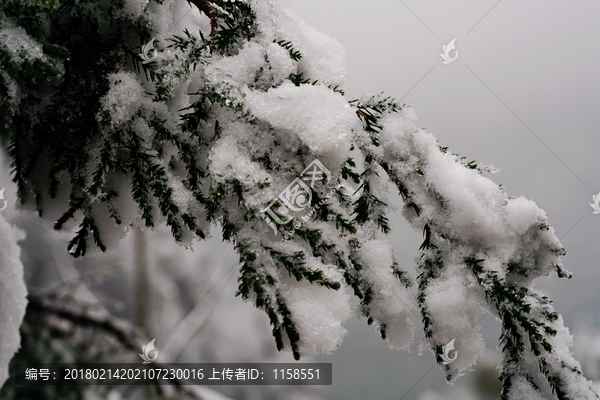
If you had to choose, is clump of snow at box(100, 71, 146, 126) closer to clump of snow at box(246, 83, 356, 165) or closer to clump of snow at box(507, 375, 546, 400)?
clump of snow at box(246, 83, 356, 165)

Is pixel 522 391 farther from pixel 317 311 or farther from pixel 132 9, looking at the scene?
pixel 132 9

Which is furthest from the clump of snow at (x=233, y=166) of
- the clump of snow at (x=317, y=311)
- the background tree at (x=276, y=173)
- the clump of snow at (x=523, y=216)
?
the clump of snow at (x=523, y=216)

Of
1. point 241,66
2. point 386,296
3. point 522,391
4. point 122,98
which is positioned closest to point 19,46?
point 122,98

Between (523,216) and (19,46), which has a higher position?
(523,216)

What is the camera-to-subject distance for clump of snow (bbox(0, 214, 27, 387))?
39 cm

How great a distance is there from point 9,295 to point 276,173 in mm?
342

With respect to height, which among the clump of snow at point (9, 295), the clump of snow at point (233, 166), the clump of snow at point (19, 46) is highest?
the clump of snow at point (233, 166)

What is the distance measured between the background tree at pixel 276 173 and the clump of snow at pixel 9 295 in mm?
103

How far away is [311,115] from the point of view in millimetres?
418

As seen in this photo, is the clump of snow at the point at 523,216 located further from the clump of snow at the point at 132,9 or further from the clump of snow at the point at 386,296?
the clump of snow at the point at 132,9

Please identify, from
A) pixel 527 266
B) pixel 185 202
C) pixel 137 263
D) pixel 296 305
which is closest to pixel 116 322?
pixel 137 263

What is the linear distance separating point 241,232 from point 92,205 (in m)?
0.32

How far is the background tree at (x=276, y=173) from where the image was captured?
404 mm

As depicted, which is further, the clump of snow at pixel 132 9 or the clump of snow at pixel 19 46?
the clump of snow at pixel 132 9
